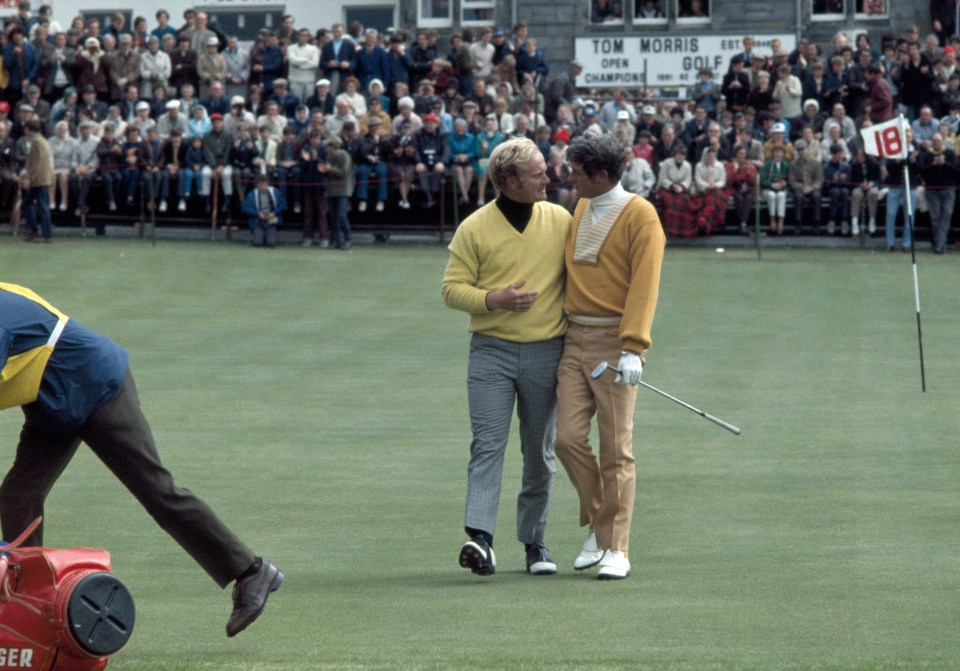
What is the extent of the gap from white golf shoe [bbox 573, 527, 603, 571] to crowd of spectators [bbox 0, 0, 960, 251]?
1798cm

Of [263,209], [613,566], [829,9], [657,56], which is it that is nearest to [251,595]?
[613,566]

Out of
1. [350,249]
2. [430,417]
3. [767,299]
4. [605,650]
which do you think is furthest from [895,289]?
[605,650]

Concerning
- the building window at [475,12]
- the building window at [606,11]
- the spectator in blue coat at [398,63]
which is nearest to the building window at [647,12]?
the building window at [606,11]

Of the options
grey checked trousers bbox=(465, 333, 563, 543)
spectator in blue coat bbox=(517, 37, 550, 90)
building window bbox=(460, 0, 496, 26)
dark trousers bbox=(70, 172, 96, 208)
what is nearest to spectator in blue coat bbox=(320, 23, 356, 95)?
spectator in blue coat bbox=(517, 37, 550, 90)

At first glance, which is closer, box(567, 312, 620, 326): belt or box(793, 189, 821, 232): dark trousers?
box(567, 312, 620, 326): belt

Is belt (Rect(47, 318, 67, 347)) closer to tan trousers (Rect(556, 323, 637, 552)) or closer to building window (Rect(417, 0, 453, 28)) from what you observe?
tan trousers (Rect(556, 323, 637, 552))

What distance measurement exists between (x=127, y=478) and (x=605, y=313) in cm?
235

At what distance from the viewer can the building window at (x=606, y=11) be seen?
34.2m

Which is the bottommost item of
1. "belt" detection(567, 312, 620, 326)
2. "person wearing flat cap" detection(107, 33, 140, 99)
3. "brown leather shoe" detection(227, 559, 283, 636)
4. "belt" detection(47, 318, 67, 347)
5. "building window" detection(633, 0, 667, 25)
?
"brown leather shoe" detection(227, 559, 283, 636)

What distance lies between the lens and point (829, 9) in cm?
3397

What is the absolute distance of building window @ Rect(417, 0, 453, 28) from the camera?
35.1 meters

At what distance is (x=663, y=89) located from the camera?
32906 millimetres

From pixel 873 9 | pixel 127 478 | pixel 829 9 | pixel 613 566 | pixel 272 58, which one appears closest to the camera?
pixel 127 478

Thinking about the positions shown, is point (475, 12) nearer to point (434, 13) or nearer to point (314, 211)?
point (434, 13)
